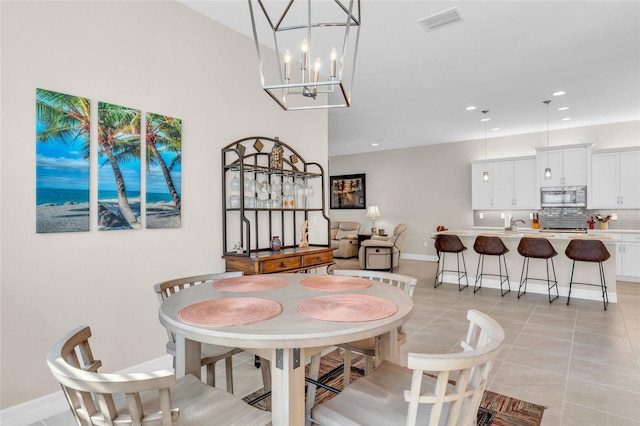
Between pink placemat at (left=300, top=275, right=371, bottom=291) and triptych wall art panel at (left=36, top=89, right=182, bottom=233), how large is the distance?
1347mm

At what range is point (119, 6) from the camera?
2486 millimetres

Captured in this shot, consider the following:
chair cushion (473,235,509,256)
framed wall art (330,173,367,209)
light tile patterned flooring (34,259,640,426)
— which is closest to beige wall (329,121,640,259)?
framed wall art (330,173,367,209)

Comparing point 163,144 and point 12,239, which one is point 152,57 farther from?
point 12,239

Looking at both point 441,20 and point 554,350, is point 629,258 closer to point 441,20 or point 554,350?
point 554,350

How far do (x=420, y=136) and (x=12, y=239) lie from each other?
745 centimetres

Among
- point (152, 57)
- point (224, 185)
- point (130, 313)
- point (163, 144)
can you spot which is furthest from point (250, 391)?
point (152, 57)

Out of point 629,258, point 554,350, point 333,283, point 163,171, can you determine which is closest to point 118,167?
point 163,171

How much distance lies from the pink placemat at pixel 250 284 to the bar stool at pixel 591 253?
430cm

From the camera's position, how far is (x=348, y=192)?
408 inches

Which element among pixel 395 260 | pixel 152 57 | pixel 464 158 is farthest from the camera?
pixel 464 158

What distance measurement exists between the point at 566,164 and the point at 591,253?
308 centimetres

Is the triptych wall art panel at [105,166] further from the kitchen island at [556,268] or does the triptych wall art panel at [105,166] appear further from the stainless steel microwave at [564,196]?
the stainless steel microwave at [564,196]

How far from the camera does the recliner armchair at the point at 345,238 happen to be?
27.9ft

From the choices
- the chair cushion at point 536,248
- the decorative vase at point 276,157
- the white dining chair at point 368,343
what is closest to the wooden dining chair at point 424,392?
the white dining chair at point 368,343
